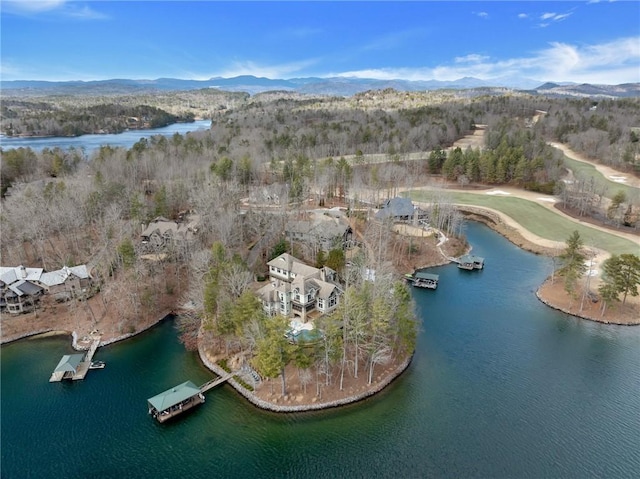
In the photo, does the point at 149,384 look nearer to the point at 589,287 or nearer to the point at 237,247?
the point at 237,247

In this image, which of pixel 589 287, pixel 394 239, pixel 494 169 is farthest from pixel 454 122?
pixel 589 287

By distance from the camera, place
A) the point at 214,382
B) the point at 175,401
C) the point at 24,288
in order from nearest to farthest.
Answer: the point at 175,401, the point at 214,382, the point at 24,288

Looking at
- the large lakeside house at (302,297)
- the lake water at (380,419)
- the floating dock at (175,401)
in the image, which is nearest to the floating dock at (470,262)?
the lake water at (380,419)

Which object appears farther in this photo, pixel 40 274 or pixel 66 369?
pixel 40 274

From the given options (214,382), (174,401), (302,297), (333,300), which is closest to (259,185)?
(333,300)

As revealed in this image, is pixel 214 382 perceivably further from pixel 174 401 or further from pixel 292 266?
pixel 292 266

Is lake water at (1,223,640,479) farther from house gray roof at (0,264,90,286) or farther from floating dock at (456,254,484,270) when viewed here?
floating dock at (456,254,484,270)
